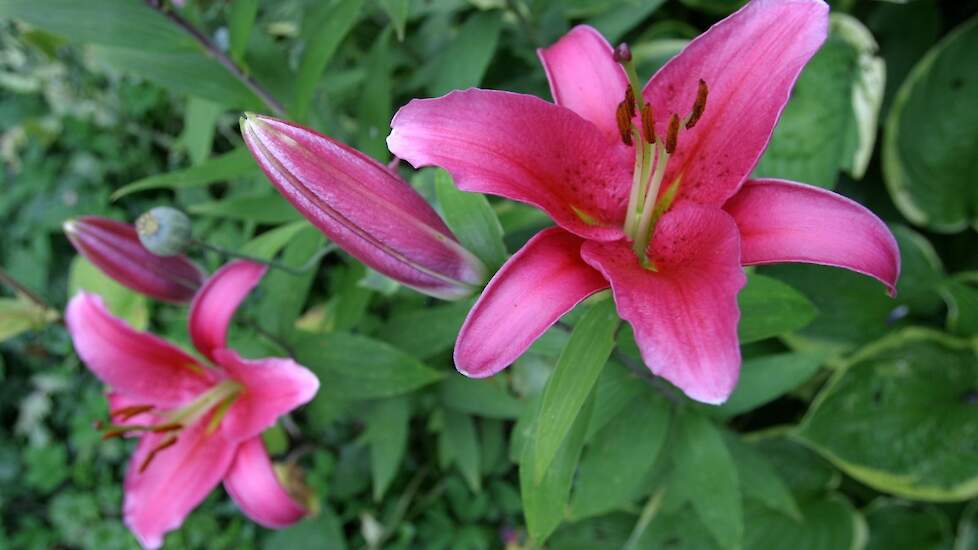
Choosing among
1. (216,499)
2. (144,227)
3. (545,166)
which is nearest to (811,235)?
(545,166)

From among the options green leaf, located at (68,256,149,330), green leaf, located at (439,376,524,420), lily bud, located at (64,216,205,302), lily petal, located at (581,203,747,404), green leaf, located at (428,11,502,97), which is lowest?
green leaf, located at (439,376,524,420)

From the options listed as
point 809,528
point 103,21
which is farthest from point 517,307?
point 809,528

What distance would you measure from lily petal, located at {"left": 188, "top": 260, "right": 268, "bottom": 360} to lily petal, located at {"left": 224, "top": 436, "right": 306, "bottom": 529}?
134 millimetres

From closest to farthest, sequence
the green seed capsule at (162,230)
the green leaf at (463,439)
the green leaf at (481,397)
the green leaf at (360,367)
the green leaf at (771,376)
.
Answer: the green seed capsule at (162,230) < the green leaf at (360,367) < the green leaf at (771,376) < the green leaf at (481,397) < the green leaf at (463,439)

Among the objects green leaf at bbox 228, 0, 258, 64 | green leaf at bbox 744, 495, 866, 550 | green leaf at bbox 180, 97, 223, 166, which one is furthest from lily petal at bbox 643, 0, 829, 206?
green leaf at bbox 744, 495, 866, 550

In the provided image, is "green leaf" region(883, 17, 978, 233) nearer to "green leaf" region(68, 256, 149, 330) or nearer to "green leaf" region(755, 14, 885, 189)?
"green leaf" region(755, 14, 885, 189)

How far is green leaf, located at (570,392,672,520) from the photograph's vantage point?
941mm

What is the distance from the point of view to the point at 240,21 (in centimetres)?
92

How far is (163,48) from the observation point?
3.03ft

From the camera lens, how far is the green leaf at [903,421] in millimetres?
1200

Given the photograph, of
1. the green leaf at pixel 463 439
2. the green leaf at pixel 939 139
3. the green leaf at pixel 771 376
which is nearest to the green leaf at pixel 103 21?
the green leaf at pixel 463 439

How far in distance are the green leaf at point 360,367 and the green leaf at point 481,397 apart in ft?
0.71

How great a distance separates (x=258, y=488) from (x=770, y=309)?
596 millimetres

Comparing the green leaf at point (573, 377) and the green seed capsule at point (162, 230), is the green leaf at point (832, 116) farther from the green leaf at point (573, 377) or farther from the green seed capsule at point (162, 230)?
the green seed capsule at point (162, 230)
